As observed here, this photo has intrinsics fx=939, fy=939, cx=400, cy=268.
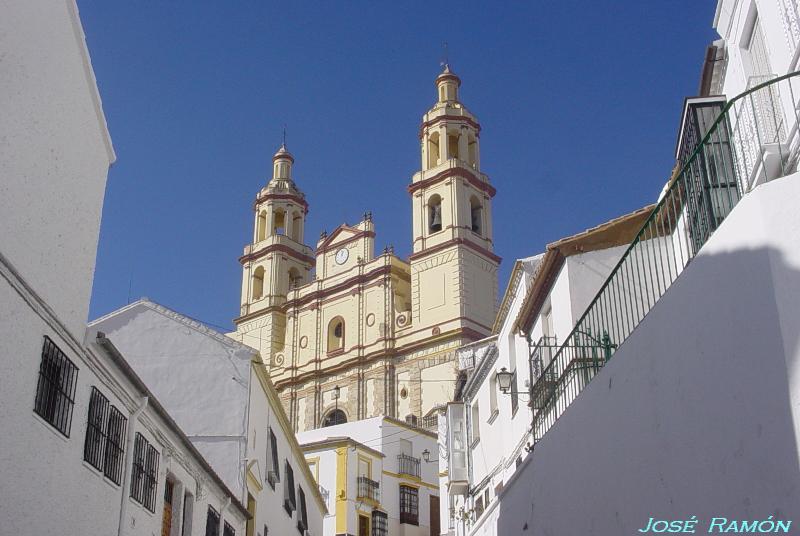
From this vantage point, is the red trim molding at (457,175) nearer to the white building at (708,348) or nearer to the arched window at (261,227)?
the arched window at (261,227)

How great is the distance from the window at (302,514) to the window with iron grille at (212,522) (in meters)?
9.82

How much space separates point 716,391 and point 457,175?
46.5 m

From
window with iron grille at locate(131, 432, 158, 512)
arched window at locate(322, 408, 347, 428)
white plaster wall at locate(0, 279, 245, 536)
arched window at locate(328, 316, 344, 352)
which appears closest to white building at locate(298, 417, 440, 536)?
arched window at locate(322, 408, 347, 428)

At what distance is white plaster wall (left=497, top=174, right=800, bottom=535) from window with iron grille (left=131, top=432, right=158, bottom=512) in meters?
6.44

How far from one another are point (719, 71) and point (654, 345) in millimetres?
6842

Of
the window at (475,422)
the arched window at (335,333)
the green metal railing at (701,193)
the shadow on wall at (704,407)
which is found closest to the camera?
the shadow on wall at (704,407)

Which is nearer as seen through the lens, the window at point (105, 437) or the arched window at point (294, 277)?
the window at point (105, 437)

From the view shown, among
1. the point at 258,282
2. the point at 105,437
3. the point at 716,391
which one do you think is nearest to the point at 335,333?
the point at 258,282

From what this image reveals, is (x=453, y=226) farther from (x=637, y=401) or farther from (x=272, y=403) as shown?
(x=637, y=401)

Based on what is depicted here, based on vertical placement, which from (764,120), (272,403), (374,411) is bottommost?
(764,120)

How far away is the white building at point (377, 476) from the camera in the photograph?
1537 inches

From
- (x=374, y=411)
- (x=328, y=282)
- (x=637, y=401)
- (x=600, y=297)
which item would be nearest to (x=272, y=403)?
(x=600, y=297)

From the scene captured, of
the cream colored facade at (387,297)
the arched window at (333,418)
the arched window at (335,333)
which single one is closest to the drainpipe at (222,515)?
the cream colored facade at (387,297)

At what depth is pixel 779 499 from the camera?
221 inches
